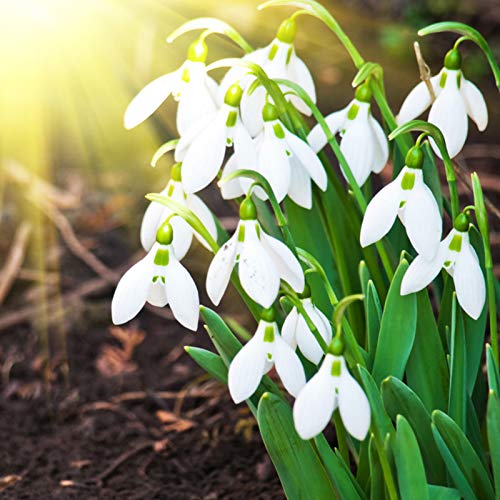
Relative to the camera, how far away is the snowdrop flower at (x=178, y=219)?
140cm

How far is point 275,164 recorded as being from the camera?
1.33 m

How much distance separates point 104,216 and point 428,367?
162 cm

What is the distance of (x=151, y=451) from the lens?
2.06 meters

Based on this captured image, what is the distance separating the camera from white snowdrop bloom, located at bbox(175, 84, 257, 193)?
1.31m

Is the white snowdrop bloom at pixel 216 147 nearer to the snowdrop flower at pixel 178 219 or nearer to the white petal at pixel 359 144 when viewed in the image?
the snowdrop flower at pixel 178 219

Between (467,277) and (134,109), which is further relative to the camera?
(134,109)

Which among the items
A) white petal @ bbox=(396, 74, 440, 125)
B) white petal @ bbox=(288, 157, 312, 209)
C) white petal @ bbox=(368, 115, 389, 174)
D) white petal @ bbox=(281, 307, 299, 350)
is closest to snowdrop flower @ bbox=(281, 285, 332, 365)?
white petal @ bbox=(281, 307, 299, 350)

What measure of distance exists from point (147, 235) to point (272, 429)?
1.15ft

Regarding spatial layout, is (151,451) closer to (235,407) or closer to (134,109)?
(235,407)

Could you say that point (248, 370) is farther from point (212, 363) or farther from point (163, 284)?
point (212, 363)

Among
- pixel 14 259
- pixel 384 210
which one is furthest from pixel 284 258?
pixel 14 259

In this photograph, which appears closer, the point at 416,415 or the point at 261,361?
the point at 261,361

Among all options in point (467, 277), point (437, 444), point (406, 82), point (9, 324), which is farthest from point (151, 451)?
point (406, 82)

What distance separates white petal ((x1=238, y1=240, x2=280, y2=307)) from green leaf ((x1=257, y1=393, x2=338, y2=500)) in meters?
0.20
